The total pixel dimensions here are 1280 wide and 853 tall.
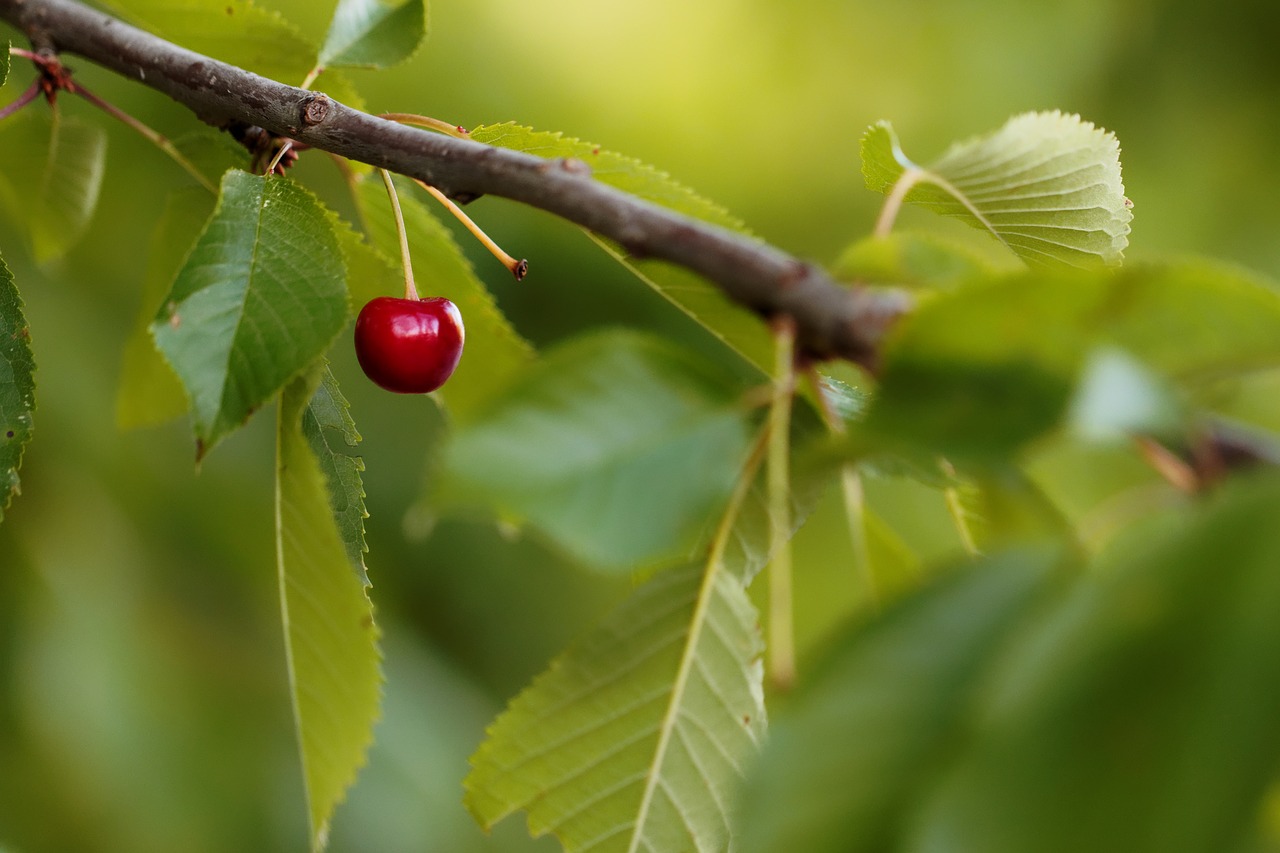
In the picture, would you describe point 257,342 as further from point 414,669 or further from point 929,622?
point 414,669

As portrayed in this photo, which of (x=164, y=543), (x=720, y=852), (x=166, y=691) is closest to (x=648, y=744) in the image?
(x=720, y=852)

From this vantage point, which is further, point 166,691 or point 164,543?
point 164,543

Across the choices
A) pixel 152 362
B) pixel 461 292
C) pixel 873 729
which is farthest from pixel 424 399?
pixel 873 729

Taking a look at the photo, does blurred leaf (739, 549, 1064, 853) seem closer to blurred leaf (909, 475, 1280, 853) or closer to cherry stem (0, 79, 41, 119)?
blurred leaf (909, 475, 1280, 853)

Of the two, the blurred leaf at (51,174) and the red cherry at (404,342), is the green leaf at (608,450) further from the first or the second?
the blurred leaf at (51,174)

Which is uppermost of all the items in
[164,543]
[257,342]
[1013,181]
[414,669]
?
[164,543]

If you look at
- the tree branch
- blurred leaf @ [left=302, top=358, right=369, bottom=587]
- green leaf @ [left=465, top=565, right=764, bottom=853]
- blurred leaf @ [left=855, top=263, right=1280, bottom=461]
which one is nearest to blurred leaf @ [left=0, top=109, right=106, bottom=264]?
the tree branch

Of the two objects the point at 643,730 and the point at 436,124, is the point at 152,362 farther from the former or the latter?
the point at 643,730
